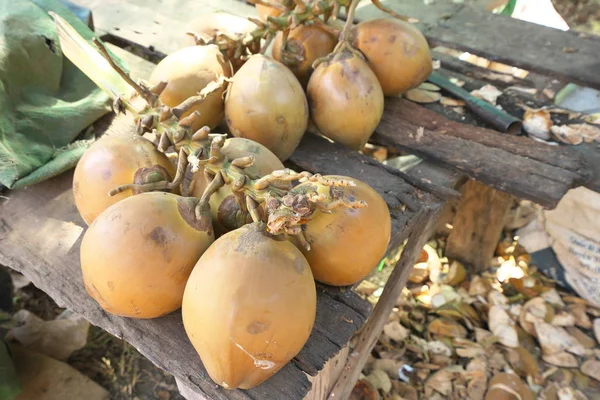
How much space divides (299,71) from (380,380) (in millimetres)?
1165

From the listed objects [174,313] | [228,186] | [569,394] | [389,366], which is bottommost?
[389,366]

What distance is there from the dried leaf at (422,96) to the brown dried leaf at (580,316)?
3.75 ft

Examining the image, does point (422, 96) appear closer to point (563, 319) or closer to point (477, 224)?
point (477, 224)

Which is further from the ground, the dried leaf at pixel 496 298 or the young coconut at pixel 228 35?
the young coconut at pixel 228 35

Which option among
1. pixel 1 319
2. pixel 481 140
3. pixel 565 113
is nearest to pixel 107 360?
pixel 1 319

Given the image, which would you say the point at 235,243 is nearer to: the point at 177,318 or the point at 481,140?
the point at 177,318

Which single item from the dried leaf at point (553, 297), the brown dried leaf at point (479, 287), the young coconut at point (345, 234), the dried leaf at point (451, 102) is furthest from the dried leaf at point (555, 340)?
the young coconut at point (345, 234)

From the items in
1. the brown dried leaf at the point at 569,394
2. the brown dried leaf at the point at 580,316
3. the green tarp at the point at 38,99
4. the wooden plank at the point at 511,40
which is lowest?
the brown dried leaf at the point at 569,394

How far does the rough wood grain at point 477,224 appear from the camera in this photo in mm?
2021

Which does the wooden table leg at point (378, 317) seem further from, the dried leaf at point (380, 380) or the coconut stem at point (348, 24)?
the coconut stem at point (348, 24)

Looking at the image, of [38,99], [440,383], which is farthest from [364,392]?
[38,99]

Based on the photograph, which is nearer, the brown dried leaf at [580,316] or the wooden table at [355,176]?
the wooden table at [355,176]

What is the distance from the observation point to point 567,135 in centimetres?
143

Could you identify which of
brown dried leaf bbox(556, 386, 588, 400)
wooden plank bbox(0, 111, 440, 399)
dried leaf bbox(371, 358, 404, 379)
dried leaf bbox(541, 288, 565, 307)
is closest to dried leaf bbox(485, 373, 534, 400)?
brown dried leaf bbox(556, 386, 588, 400)
